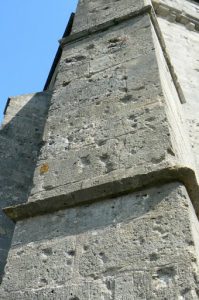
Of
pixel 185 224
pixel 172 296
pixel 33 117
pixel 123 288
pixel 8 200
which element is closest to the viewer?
pixel 172 296

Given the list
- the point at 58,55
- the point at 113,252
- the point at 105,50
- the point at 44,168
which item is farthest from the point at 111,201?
the point at 58,55

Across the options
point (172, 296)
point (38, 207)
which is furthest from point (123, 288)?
point (38, 207)

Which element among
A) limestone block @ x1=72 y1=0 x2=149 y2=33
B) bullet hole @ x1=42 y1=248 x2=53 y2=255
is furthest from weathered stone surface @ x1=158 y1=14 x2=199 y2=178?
bullet hole @ x1=42 y1=248 x2=53 y2=255

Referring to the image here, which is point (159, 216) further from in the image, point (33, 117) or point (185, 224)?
point (33, 117)

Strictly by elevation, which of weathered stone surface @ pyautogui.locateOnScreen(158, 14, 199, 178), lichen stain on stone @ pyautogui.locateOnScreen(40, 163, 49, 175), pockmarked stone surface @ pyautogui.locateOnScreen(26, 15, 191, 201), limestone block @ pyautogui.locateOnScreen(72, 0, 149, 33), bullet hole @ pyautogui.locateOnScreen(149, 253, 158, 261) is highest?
Answer: limestone block @ pyautogui.locateOnScreen(72, 0, 149, 33)

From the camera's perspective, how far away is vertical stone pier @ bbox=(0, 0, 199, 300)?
6.93 feet

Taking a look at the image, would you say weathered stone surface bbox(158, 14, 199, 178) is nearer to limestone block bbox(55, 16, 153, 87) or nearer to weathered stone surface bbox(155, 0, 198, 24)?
weathered stone surface bbox(155, 0, 198, 24)

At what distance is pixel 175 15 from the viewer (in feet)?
25.9

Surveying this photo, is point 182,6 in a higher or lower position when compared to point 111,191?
lower

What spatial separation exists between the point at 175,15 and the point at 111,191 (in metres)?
6.21

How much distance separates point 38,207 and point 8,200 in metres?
2.09

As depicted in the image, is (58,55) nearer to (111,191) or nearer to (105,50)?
(105,50)

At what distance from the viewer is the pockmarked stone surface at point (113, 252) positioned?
2.03 meters

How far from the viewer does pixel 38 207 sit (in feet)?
8.74
